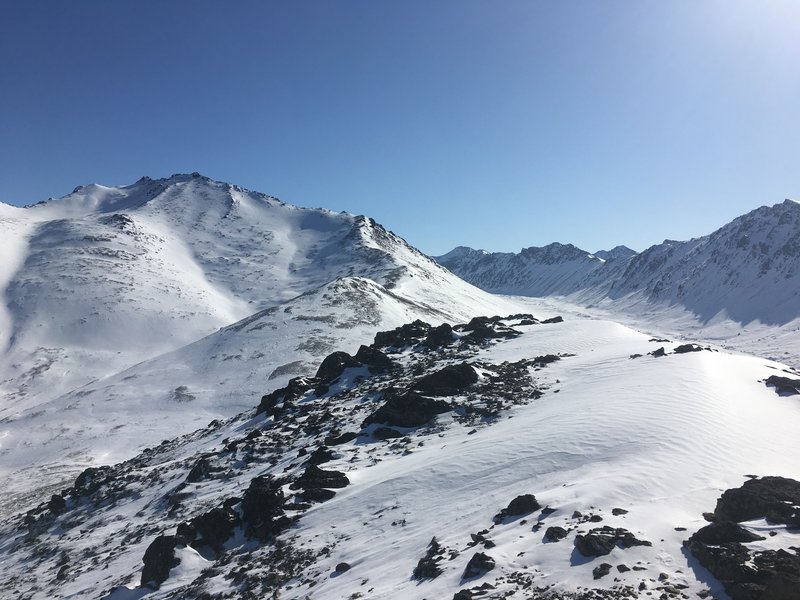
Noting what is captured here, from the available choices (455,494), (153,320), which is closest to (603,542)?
(455,494)

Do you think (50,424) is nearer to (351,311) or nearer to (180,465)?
(180,465)

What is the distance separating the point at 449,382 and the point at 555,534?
64.3 ft

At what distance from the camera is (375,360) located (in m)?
44.2

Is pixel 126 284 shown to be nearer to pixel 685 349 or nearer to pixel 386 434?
pixel 386 434

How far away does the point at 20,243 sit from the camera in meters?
160

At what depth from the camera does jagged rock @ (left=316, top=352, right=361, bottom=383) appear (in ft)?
145

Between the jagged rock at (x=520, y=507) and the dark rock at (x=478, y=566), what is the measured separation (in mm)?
3002

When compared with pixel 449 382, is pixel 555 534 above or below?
below

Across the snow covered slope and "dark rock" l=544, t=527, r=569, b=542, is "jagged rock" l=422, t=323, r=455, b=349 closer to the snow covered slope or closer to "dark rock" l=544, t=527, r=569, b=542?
the snow covered slope

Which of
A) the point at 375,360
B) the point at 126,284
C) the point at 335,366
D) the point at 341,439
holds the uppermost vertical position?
the point at 126,284

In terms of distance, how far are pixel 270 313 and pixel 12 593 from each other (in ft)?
218

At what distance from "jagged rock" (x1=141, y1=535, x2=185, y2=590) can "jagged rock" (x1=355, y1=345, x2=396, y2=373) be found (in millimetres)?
24530

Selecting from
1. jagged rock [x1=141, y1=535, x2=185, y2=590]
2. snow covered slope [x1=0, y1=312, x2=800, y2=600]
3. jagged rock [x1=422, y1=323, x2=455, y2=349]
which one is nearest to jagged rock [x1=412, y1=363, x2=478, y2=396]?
snow covered slope [x1=0, y1=312, x2=800, y2=600]

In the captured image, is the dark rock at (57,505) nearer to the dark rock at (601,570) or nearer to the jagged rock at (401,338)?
the jagged rock at (401,338)
